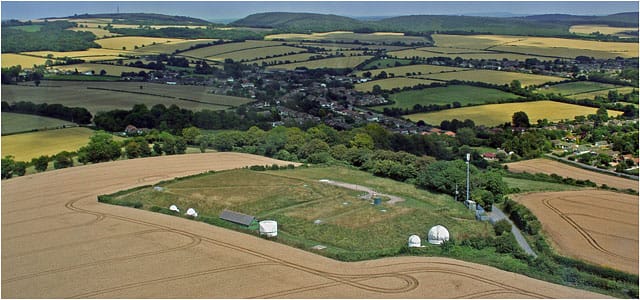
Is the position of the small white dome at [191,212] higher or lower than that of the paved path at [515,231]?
higher

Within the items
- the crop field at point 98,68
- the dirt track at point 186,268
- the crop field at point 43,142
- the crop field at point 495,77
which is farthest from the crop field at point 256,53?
the dirt track at point 186,268

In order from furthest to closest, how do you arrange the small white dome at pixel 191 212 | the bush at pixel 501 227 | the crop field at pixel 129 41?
the crop field at pixel 129 41
the small white dome at pixel 191 212
the bush at pixel 501 227

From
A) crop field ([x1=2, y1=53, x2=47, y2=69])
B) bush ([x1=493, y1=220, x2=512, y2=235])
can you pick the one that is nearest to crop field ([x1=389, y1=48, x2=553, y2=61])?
crop field ([x1=2, y1=53, x2=47, y2=69])

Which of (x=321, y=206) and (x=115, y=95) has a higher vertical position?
(x=115, y=95)

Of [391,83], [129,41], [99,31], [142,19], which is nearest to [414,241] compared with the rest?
[391,83]

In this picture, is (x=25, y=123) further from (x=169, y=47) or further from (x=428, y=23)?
(x=428, y=23)

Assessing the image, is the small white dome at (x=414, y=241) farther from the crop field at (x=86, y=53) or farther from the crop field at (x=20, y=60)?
the crop field at (x=86, y=53)
